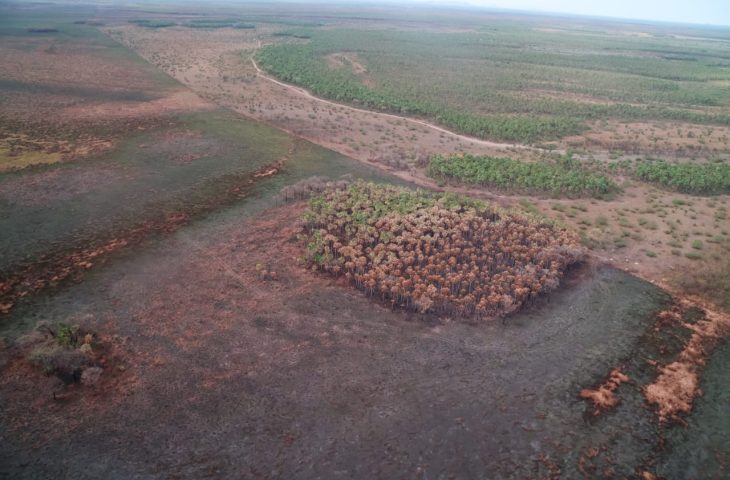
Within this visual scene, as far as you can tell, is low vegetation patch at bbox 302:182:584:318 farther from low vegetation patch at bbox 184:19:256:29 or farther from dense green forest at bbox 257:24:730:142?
low vegetation patch at bbox 184:19:256:29

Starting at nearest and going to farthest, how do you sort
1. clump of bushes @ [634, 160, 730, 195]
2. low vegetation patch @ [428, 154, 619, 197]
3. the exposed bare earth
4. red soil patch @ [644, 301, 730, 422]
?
red soil patch @ [644, 301, 730, 422], low vegetation patch @ [428, 154, 619, 197], clump of bushes @ [634, 160, 730, 195], the exposed bare earth

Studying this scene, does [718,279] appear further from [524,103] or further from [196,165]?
[524,103]

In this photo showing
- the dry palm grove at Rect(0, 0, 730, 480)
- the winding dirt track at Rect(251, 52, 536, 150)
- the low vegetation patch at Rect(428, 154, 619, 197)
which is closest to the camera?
the dry palm grove at Rect(0, 0, 730, 480)

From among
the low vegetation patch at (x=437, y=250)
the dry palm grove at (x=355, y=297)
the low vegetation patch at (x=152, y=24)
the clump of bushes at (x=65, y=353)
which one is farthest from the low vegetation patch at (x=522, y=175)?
the low vegetation patch at (x=152, y=24)

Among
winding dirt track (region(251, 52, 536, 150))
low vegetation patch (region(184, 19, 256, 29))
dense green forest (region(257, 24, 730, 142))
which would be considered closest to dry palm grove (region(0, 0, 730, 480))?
winding dirt track (region(251, 52, 536, 150))

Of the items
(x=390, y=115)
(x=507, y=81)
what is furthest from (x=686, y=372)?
(x=507, y=81)

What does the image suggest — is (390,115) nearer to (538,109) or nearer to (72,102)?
(538,109)

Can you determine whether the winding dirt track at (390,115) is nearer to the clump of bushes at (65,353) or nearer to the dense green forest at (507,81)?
the dense green forest at (507,81)

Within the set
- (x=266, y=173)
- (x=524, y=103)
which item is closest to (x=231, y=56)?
(x=524, y=103)
